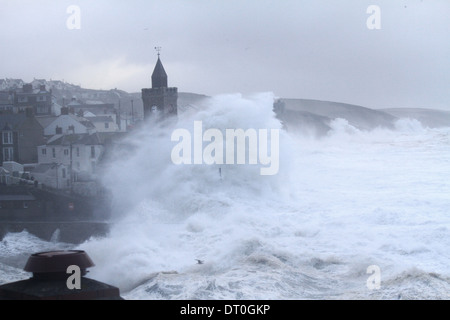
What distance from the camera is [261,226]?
436 inches

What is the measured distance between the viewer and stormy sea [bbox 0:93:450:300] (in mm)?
7914

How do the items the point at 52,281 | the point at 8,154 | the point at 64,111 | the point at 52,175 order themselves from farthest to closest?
the point at 64,111
the point at 8,154
the point at 52,175
the point at 52,281

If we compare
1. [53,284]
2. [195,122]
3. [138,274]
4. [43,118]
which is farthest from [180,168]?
[53,284]

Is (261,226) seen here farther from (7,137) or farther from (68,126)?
(7,137)

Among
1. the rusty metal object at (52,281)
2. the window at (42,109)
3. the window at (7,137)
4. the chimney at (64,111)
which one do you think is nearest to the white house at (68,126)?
the chimney at (64,111)

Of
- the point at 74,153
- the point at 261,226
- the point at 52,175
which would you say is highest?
the point at 74,153

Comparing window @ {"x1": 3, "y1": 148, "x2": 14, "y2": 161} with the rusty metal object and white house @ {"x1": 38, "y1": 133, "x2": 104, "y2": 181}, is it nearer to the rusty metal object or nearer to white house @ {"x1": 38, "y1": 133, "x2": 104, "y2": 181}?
white house @ {"x1": 38, "y1": 133, "x2": 104, "y2": 181}

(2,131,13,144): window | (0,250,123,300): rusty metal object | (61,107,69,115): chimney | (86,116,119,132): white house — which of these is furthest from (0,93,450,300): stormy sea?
(0,250,123,300): rusty metal object

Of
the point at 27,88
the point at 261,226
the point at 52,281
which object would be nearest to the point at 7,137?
the point at 27,88

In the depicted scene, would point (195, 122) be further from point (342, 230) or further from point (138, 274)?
point (138, 274)

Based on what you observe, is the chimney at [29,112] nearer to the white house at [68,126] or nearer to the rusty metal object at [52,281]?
the white house at [68,126]

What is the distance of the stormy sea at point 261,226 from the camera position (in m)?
7.91

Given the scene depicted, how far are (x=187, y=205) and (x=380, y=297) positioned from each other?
589cm

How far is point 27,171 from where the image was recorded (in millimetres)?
12203
